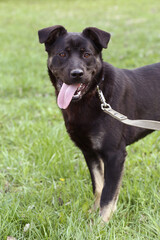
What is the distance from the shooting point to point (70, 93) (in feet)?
8.84

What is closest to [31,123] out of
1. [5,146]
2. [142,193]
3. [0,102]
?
[5,146]

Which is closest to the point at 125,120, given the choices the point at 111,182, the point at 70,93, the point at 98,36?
the point at 70,93

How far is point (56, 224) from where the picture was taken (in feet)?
8.34

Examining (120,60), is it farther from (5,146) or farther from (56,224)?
(56,224)

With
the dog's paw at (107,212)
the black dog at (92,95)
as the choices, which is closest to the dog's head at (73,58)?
the black dog at (92,95)

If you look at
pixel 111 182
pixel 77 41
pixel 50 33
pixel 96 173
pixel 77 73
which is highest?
pixel 50 33

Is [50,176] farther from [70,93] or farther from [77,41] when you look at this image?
[77,41]

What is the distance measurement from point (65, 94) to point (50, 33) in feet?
1.93

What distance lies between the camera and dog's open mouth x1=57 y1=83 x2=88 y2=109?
8.69 feet

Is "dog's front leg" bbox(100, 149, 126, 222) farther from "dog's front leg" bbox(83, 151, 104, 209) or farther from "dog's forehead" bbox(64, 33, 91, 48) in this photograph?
"dog's forehead" bbox(64, 33, 91, 48)

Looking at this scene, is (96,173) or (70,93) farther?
(96,173)

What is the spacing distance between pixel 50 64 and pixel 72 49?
25cm

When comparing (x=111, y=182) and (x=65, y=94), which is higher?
(x=65, y=94)

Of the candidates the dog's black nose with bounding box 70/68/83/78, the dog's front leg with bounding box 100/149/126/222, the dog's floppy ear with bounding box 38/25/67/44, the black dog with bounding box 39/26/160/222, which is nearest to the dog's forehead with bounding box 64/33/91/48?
the black dog with bounding box 39/26/160/222
